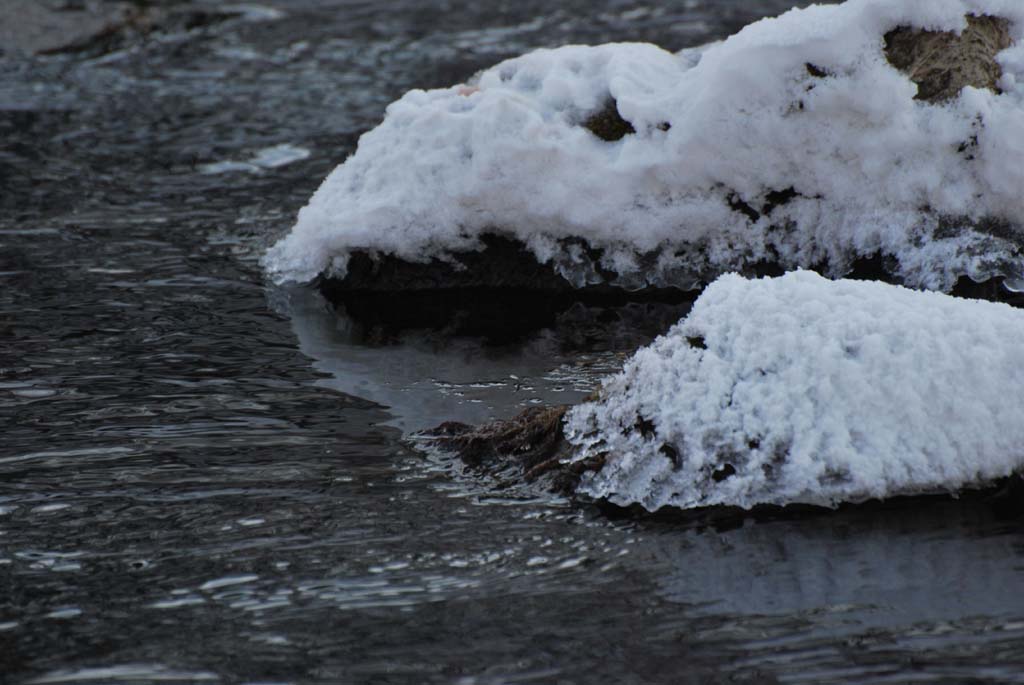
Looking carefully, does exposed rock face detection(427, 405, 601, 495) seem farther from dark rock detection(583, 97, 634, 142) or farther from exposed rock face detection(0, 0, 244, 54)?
exposed rock face detection(0, 0, 244, 54)

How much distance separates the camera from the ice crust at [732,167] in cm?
584

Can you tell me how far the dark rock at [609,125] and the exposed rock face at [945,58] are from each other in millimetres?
1060

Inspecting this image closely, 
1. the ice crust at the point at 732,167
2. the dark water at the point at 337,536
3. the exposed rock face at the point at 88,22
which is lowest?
the dark water at the point at 337,536

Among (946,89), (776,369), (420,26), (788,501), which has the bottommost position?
(788,501)

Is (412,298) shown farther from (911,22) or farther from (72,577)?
(72,577)

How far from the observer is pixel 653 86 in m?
6.36

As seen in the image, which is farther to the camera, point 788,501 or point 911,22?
point 911,22

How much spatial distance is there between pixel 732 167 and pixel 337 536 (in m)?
2.70

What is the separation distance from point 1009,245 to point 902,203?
423 millimetres

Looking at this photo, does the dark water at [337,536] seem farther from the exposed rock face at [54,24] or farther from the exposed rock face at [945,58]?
the exposed rock face at [54,24]

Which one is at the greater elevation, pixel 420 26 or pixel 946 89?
pixel 420 26

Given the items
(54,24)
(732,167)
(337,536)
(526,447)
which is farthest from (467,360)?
(54,24)

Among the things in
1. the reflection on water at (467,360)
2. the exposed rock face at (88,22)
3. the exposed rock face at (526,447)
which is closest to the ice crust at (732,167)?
the reflection on water at (467,360)

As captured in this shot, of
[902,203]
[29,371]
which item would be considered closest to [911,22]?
[902,203]
